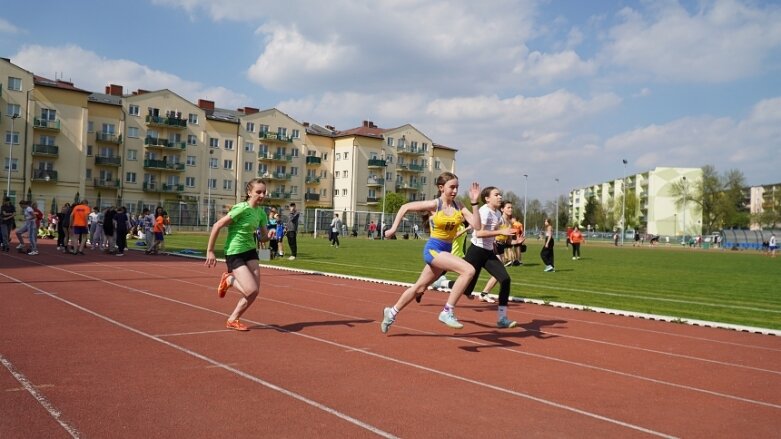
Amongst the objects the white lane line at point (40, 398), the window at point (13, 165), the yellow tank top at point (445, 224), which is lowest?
the white lane line at point (40, 398)

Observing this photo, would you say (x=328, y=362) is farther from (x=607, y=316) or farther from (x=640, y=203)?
(x=640, y=203)

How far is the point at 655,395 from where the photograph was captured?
583cm

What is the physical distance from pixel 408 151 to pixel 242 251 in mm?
90239

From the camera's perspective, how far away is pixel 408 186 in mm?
98688

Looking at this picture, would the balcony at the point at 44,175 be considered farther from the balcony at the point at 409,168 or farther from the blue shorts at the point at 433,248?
the blue shorts at the point at 433,248

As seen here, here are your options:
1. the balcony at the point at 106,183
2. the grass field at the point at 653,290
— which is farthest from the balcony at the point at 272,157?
the grass field at the point at 653,290

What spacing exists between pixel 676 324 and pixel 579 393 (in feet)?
18.1

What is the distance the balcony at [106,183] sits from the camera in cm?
7162

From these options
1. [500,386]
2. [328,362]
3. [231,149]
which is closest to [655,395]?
[500,386]

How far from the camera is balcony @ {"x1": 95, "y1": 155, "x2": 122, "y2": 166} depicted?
233 feet

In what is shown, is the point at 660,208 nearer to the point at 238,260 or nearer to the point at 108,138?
the point at 108,138

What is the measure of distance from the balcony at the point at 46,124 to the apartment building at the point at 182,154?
4.0 inches

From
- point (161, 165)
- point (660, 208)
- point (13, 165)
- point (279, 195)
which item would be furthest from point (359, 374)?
point (660, 208)

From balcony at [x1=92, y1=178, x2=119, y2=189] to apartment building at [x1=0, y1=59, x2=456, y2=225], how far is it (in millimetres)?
107
